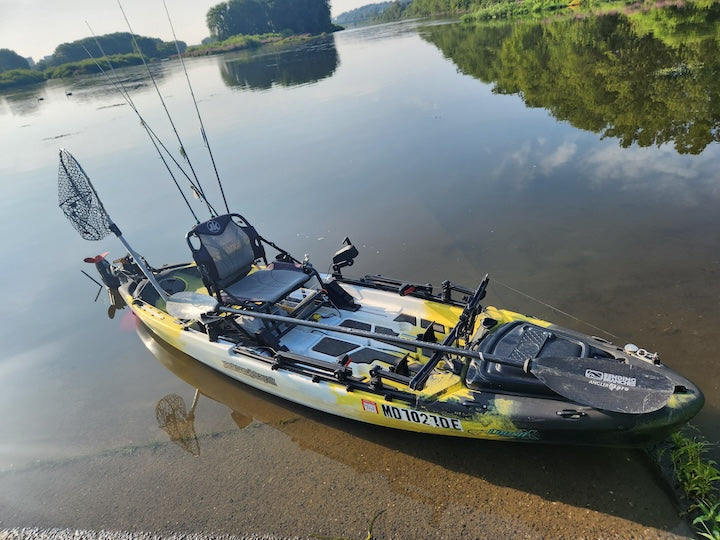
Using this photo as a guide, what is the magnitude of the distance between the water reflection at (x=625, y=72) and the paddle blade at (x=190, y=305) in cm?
1230

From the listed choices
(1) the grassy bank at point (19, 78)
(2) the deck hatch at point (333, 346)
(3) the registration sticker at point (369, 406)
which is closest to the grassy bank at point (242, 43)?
(1) the grassy bank at point (19, 78)

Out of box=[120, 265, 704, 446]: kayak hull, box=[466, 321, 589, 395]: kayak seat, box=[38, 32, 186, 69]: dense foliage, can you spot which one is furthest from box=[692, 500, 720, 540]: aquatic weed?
box=[38, 32, 186, 69]: dense foliage

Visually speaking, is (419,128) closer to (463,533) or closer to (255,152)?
(255,152)

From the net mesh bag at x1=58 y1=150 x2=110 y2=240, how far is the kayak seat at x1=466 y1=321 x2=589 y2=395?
6.20 metres

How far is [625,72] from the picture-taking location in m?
18.3

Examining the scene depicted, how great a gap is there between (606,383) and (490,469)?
1.67 meters

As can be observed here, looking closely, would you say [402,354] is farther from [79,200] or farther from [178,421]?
[79,200]

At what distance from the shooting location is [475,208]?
11.3 metres

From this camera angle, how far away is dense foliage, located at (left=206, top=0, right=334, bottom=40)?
10888 cm

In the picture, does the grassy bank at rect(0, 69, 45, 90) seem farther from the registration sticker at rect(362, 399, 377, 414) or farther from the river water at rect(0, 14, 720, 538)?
the registration sticker at rect(362, 399, 377, 414)

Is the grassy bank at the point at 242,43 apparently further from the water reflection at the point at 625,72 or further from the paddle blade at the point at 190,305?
the paddle blade at the point at 190,305

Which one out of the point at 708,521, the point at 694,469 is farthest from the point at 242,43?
the point at 708,521

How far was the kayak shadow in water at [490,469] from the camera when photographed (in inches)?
183

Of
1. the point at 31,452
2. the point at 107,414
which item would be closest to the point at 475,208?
the point at 107,414
